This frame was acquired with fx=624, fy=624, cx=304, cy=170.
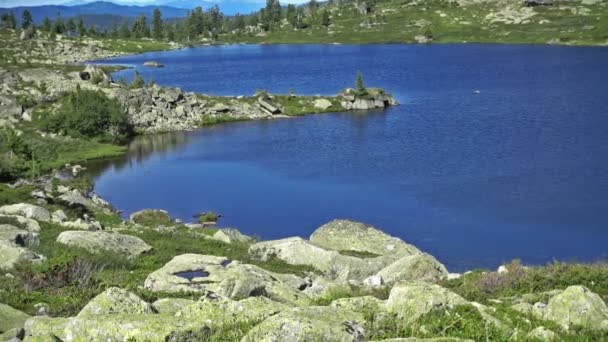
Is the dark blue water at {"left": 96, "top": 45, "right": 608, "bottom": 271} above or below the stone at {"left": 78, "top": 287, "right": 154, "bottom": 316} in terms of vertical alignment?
below

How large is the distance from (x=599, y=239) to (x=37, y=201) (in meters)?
48.6

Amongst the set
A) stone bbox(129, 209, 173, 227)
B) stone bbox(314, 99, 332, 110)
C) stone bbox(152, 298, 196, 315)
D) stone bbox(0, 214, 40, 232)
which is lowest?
stone bbox(129, 209, 173, 227)

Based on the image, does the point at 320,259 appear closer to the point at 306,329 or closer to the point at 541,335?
the point at 541,335

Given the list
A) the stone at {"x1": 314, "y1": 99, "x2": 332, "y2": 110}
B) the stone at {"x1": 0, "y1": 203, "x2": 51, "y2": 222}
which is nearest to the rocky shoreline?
the stone at {"x1": 0, "y1": 203, "x2": 51, "y2": 222}

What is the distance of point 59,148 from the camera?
333 feet

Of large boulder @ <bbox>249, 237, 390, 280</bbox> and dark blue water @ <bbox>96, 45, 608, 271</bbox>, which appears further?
dark blue water @ <bbox>96, 45, 608, 271</bbox>

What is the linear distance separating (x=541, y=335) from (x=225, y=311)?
7.85 metres

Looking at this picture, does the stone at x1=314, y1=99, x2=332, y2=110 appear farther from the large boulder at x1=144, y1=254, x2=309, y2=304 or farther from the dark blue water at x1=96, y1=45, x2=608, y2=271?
the large boulder at x1=144, y1=254, x2=309, y2=304

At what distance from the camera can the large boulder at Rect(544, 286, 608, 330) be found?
17.0m

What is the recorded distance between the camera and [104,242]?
36.2 meters

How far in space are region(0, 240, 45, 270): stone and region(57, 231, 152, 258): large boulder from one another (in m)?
4.95

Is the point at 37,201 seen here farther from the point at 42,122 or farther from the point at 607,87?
the point at 607,87

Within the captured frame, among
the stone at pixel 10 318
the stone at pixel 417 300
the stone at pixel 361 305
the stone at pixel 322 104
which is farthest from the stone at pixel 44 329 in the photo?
the stone at pixel 322 104

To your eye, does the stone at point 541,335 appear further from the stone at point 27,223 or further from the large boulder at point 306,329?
the stone at point 27,223
